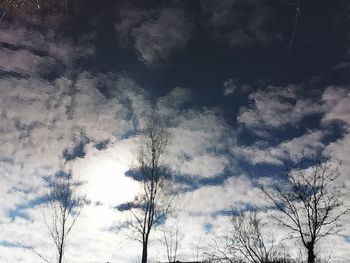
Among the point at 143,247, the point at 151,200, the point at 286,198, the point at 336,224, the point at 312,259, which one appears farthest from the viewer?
the point at 151,200

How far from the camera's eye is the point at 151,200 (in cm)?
2155

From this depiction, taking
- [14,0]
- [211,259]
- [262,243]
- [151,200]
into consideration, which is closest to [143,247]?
[151,200]

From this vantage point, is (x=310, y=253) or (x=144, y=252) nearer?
(x=310, y=253)

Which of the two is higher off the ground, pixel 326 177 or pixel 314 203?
pixel 326 177

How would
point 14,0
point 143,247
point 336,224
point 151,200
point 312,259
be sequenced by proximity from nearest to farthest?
point 14,0
point 312,259
point 336,224
point 143,247
point 151,200

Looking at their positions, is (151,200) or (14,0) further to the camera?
(151,200)

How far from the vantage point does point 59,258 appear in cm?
2188

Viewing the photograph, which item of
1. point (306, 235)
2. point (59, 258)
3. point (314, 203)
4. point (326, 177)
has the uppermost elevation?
point (326, 177)

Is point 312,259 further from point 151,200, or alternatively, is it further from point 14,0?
point 14,0

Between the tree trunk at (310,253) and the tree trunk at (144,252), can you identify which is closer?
the tree trunk at (310,253)

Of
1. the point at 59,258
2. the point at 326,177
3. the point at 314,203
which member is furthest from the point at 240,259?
the point at 59,258

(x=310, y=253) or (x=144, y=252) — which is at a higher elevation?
(x=310, y=253)

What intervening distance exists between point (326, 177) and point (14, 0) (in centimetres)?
1520

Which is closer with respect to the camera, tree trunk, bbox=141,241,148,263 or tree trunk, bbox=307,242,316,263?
tree trunk, bbox=307,242,316,263
